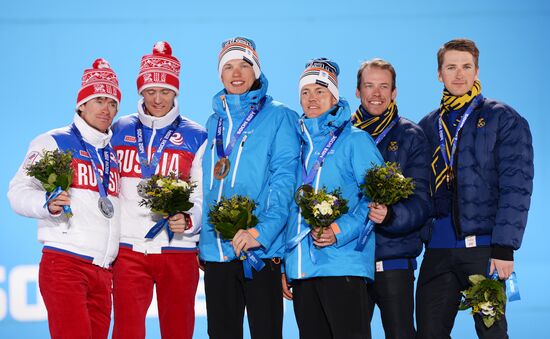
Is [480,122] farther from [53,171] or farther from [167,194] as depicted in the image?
[53,171]

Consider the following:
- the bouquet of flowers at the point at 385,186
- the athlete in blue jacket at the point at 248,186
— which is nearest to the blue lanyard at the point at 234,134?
the athlete in blue jacket at the point at 248,186

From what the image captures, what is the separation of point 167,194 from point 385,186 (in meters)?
1.12

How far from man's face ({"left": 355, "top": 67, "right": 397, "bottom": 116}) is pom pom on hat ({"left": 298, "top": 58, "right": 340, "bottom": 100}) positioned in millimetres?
279

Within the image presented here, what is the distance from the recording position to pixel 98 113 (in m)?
4.80

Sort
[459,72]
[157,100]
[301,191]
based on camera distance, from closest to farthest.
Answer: [301,191]
[459,72]
[157,100]

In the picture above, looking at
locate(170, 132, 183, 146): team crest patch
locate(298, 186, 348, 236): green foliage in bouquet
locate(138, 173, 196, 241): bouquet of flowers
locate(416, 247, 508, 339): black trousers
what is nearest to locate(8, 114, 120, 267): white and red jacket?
locate(138, 173, 196, 241): bouquet of flowers

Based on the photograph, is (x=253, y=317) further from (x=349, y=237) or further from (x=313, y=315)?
(x=349, y=237)

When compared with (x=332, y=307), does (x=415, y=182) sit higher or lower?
higher

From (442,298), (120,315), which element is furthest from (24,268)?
(442,298)

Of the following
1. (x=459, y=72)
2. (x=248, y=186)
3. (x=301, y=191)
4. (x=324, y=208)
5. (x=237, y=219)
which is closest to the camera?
(x=324, y=208)

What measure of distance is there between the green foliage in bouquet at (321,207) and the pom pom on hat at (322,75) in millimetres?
620

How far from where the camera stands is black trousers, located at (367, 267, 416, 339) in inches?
182

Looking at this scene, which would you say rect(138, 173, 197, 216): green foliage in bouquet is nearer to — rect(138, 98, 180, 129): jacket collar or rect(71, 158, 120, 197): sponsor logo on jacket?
rect(71, 158, 120, 197): sponsor logo on jacket

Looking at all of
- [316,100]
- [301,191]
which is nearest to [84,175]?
[301,191]
